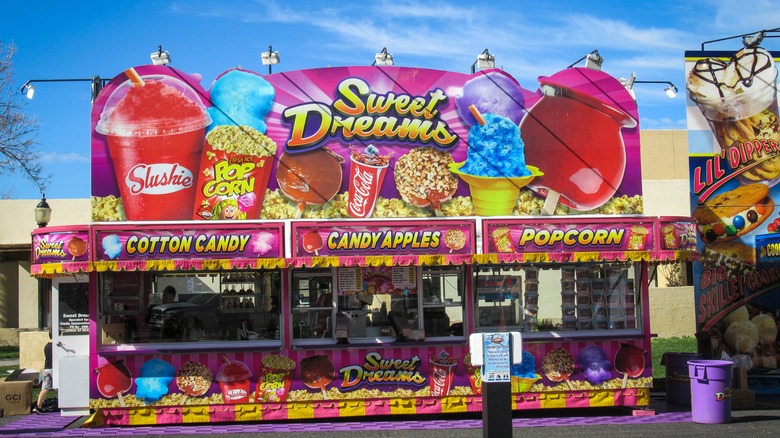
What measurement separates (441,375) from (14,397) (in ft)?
23.6

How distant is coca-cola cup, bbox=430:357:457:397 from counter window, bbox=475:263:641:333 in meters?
0.86

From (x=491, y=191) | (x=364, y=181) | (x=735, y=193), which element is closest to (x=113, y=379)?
(x=364, y=181)

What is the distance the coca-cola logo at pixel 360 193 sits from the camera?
13438 millimetres

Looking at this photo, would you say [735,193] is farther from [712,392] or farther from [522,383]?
[522,383]

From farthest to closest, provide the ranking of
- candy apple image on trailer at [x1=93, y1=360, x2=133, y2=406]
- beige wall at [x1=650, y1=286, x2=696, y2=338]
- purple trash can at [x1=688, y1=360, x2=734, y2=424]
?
beige wall at [x1=650, y1=286, x2=696, y2=338] < candy apple image on trailer at [x1=93, y1=360, x2=133, y2=406] < purple trash can at [x1=688, y1=360, x2=734, y2=424]

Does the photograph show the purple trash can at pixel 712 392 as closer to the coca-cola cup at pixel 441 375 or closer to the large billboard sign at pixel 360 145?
the large billboard sign at pixel 360 145

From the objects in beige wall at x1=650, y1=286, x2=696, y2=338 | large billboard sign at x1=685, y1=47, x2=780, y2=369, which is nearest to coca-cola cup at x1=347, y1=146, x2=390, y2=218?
large billboard sign at x1=685, y1=47, x2=780, y2=369

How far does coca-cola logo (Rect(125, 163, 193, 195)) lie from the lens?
13.1 m

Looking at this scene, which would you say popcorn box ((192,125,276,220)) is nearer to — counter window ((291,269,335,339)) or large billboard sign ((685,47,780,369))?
counter window ((291,269,335,339))

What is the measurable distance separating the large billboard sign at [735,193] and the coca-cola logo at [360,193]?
20.9 ft

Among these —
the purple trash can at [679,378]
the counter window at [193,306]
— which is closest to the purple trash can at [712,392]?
the purple trash can at [679,378]

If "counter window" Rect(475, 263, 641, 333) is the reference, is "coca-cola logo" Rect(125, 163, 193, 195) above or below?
above

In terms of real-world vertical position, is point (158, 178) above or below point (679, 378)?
Result: above

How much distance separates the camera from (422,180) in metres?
13.6
